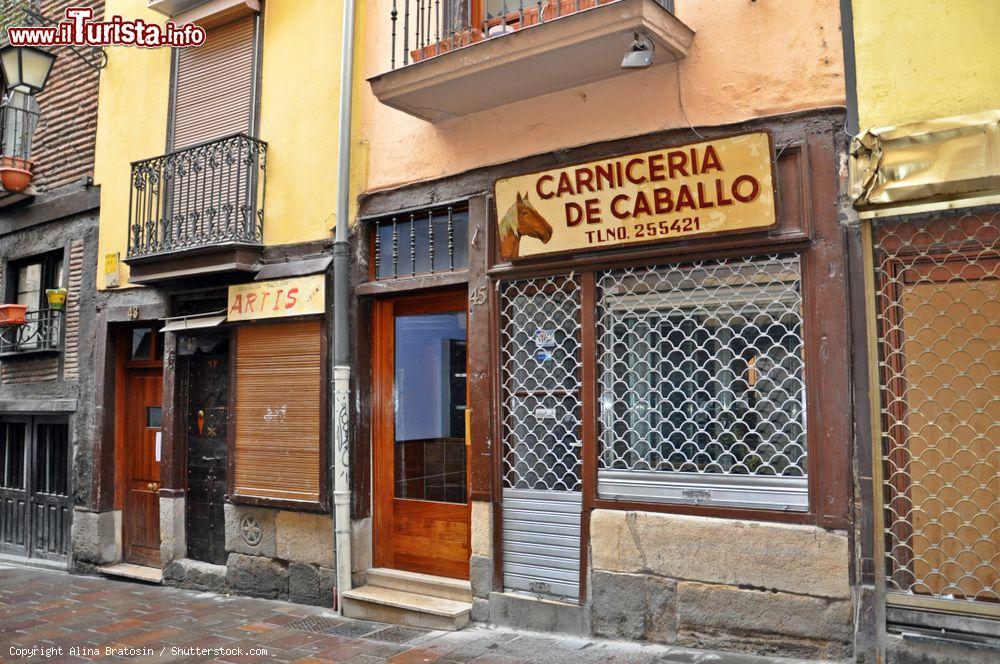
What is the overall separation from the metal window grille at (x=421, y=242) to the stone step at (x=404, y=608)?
104 inches

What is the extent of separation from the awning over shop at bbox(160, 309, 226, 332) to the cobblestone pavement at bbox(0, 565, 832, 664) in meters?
2.60

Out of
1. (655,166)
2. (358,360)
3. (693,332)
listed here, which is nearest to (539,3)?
(655,166)

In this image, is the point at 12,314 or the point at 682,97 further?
the point at 12,314

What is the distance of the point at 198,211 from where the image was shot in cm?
822

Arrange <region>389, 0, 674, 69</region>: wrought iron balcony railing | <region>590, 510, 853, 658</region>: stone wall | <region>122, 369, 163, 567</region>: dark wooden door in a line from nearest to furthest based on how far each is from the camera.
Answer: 1. <region>590, 510, 853, 658</region>: stone wall
2. <region>389, 0, 674, 69</region>: wrought iron balcony railing
3. <region>122, 369, 163, 567</region>: dark wooden door

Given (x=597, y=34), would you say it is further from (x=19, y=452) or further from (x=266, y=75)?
(x=19, y=452)

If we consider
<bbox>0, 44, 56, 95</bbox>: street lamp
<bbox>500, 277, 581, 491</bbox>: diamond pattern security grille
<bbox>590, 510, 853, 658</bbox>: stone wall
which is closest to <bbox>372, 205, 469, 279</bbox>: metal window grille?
<bbox>500, 277, 581, 491</bbox>: diamond pattern security grille

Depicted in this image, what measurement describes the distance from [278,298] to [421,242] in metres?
1.56

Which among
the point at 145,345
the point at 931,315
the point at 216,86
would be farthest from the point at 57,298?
the point at 931,315

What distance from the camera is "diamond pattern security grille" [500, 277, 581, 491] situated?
592 cm

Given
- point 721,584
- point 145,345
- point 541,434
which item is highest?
point 145,345

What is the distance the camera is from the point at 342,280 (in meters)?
7.05

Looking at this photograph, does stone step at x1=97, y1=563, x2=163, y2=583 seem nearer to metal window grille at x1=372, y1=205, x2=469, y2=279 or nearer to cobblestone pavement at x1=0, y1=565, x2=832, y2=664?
cobblestone pavement at x1=0, y1=565, x2=832, y2=664

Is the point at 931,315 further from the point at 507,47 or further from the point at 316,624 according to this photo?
the point at 316,624
